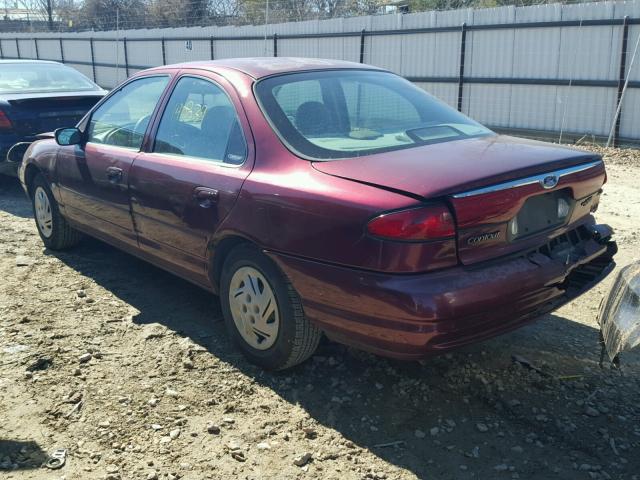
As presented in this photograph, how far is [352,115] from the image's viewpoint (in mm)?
4008

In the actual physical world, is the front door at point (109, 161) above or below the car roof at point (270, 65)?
below

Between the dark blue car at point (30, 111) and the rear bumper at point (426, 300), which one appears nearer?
the rear bumper at point (426, 300)

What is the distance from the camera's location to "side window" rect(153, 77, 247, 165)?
3.96 meters

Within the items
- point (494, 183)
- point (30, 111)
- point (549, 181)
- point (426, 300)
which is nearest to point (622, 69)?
point (30, 111)

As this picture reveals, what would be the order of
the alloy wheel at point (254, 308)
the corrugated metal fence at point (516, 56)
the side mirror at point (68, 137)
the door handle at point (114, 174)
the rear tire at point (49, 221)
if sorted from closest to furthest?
the alloy wheel at point (254, 308), the door handle at point (114, 174), the side mirror at point (68, 137), the rear tire at point (49, 221), the corrugated metal fence at point (516, 56)

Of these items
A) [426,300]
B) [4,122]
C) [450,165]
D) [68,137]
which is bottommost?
[426,300]

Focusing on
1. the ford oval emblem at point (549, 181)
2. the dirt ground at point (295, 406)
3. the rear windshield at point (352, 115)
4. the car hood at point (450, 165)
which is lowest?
the dirt ground at point (295, 406)

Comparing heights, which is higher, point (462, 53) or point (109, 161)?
point (462, 53)

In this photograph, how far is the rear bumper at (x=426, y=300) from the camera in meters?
2.98

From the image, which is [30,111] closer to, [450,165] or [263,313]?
[263,313]

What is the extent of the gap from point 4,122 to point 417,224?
6812mm

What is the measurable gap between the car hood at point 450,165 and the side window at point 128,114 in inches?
72.8

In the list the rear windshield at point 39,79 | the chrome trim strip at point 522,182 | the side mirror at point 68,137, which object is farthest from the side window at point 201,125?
the rear windshield at point 39,79

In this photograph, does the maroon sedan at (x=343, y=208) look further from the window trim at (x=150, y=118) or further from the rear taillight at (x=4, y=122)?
the rear taillight at (x=4, y=122)
